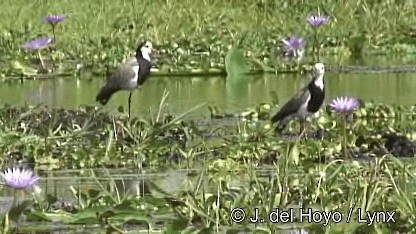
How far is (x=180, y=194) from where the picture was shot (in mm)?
4551

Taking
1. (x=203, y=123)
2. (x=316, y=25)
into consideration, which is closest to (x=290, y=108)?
(x=203, y=123)

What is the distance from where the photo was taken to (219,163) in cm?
526

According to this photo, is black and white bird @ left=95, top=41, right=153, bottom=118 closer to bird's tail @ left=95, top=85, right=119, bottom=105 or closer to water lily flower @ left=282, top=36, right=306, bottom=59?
bird's tail @ left=95, top=85, right=119, bottom=105

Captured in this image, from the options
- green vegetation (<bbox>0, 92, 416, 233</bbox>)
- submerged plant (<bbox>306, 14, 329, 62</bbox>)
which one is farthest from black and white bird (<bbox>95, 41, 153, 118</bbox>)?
submerged plant (<bbox>306, 14, 329, 62</bbox>)

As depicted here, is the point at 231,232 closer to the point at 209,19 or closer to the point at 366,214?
the point at 366,214

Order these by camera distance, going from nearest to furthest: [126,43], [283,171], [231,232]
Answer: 1. [231,232]
2. [283,171]
3. [126,43]

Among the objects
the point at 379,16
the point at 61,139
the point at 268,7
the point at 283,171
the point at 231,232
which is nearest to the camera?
the point at 231,232

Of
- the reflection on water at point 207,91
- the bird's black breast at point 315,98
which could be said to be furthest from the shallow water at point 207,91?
the bird's black breast at point 315,98

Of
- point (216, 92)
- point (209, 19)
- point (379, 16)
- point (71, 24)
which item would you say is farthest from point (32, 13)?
point (216, 92)

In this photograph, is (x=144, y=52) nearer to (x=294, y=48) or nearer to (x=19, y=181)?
(x=294, y=48)

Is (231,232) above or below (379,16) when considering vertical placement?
below

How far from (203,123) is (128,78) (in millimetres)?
1149

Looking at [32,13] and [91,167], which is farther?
[32,13]

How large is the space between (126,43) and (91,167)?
17.4ft
